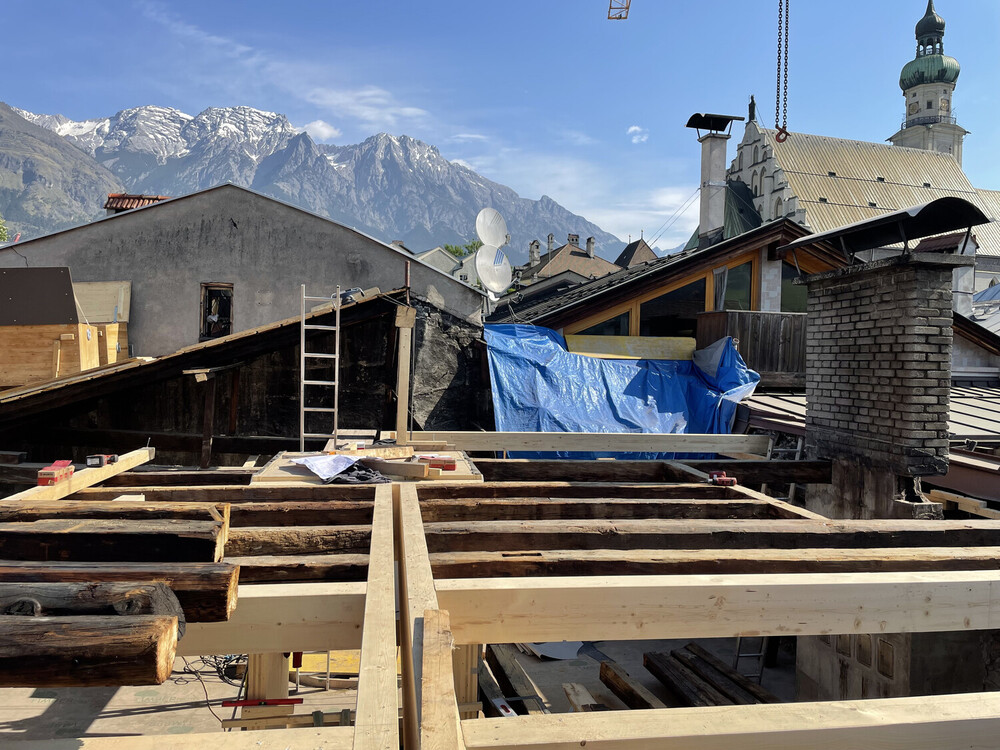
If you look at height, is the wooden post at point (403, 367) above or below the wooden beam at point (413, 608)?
above

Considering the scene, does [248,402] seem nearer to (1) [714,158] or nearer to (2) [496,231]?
(2) [496,231]

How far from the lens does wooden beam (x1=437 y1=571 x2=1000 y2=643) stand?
2.84 meters

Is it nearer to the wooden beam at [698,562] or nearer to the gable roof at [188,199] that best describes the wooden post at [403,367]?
the wooden beam at [698,562]

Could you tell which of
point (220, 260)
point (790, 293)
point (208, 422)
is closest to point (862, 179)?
point (790, 293)

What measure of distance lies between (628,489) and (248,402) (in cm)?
885

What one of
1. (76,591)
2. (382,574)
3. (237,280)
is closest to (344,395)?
(237,280)

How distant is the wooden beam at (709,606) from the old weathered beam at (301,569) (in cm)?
67

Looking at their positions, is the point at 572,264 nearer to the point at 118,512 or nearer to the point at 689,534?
the point at 689,534

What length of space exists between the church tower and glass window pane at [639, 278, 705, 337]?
7633 cm

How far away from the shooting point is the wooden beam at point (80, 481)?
445 centimetres

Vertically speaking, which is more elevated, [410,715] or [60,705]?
[410,715]

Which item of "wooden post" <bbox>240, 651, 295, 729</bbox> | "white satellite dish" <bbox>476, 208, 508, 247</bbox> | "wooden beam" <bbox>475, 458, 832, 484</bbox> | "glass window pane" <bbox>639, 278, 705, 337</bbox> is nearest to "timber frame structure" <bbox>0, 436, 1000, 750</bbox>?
"wooden beam" <bbox>475, 458, 832, 484</bbox>

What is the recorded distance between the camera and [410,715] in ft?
6.49

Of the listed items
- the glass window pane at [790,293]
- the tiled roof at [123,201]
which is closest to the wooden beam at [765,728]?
the glass window pane at [790,293]
